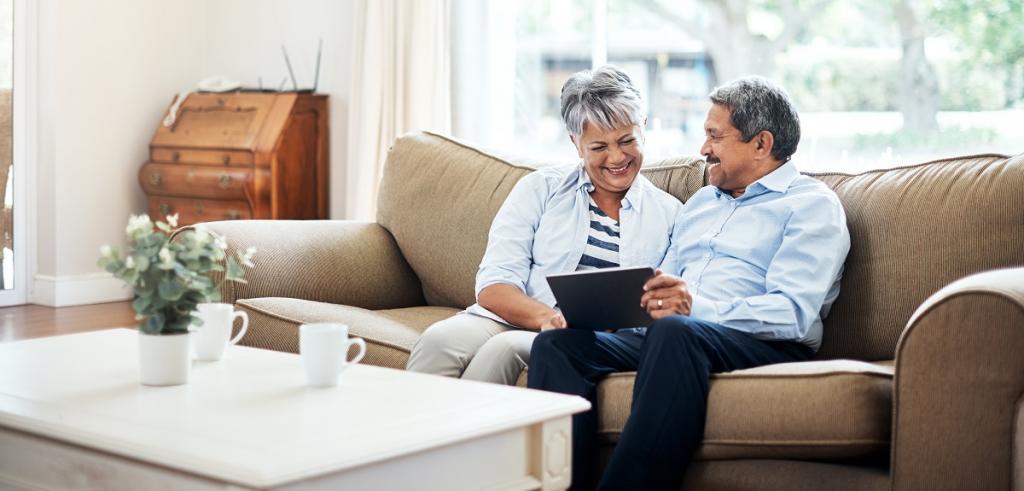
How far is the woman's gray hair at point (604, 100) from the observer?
268 centimetres

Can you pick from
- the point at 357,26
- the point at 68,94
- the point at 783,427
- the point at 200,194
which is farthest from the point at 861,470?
the point at 68,94

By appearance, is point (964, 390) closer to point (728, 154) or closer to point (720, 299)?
point (720, 299)

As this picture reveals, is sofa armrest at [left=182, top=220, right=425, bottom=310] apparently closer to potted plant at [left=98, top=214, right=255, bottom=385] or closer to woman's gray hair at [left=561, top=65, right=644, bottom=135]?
woman's gray hair at [left=561, top=65, right=644, bottom=135]

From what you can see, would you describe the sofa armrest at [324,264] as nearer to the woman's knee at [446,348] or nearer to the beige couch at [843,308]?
the beige couch at [843,308]

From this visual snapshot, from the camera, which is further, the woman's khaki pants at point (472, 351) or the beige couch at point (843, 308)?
the woman's khaki pants at point (472, 351)

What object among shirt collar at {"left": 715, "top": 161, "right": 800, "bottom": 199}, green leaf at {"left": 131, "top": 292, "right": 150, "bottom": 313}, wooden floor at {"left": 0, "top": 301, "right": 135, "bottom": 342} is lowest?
wooden floor at {"left": 0, "top": 301, "right": 135, "bottom": 342}

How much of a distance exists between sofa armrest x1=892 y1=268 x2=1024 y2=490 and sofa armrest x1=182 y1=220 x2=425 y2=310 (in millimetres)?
1637

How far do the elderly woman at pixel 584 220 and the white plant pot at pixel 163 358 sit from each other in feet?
2.43

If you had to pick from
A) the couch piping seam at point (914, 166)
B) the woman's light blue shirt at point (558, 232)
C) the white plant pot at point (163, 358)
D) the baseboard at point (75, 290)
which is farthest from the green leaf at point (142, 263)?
the baseboard at point (75, 290)

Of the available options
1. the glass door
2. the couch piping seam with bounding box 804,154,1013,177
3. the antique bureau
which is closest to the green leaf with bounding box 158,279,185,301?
the couch piping seam with bounding box 804,154,1013,177

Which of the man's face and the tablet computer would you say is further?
the man's face

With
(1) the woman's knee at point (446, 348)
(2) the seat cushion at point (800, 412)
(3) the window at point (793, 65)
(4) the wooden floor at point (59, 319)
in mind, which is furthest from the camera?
(4) the wooden floor at point (59, 319)

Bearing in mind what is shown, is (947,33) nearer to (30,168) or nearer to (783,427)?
(783,427)

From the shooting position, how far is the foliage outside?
6.14 feet
